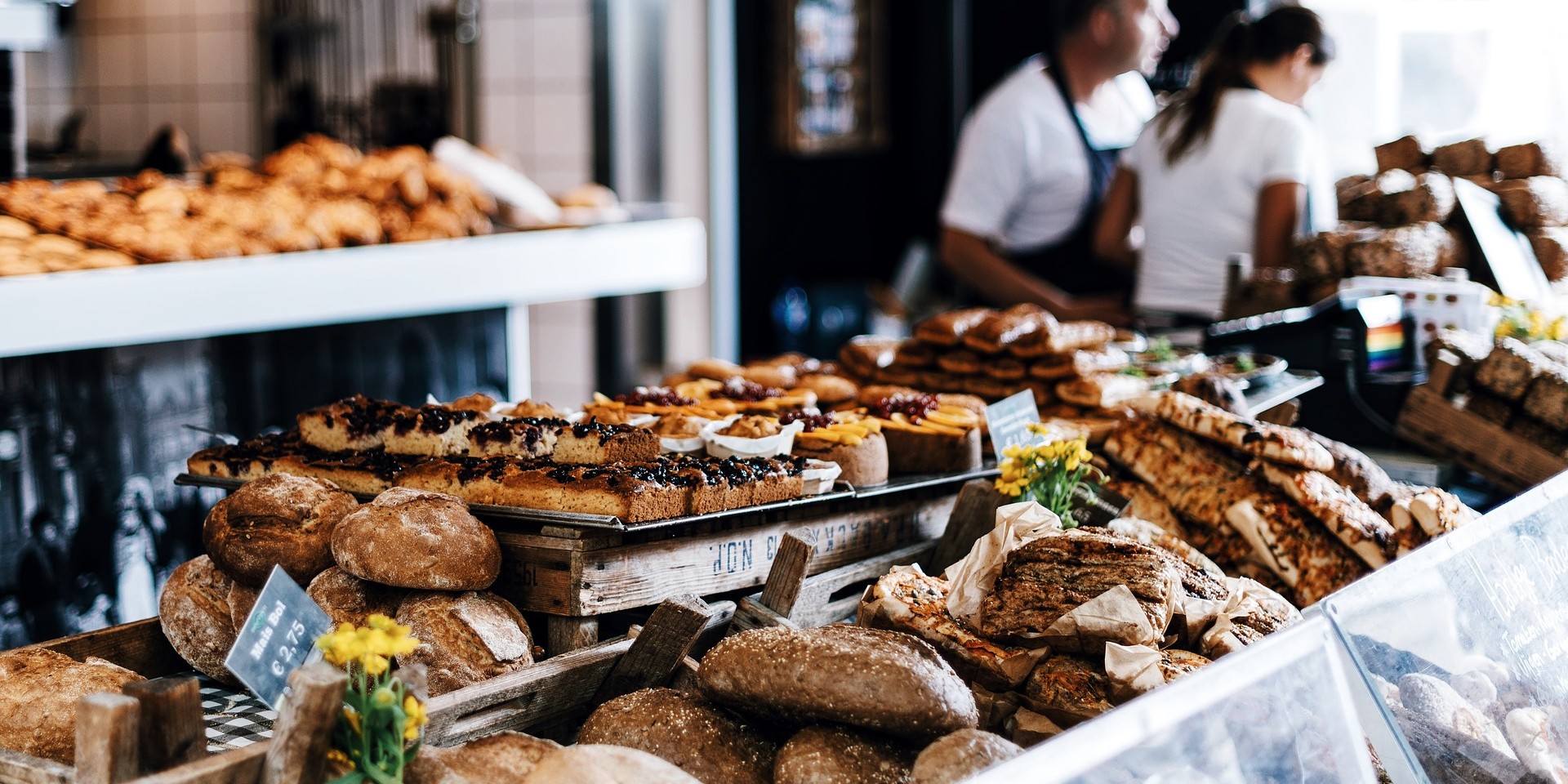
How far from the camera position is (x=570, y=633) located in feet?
6.32

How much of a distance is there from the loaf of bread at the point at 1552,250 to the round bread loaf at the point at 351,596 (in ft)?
11.8

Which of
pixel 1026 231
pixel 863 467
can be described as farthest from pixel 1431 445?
pixel 1026 231

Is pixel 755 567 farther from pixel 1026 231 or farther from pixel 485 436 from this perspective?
pixel 1026 231

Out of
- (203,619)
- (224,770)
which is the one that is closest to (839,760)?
(224,770)

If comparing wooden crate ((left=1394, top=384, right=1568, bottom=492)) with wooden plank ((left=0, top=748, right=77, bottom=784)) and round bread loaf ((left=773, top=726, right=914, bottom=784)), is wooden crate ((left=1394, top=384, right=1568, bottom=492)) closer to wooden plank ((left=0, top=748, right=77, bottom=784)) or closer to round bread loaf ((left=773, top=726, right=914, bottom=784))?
round bread loaf ((left=773, top=726, right=914, bottom=784))

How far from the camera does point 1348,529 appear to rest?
219 centimetres

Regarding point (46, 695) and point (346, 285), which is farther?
point (346, 285)

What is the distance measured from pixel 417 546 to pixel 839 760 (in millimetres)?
689

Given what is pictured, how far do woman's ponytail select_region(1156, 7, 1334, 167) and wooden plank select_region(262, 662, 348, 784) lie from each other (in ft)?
12.5

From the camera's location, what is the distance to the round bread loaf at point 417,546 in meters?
1.81

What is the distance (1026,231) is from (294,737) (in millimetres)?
4771

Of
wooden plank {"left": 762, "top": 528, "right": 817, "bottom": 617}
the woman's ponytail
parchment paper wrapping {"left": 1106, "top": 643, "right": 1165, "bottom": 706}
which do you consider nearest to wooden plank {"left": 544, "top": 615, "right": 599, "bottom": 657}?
wooden plank {"left": 762, "top": 528, "right": 817, "bottom": 617}

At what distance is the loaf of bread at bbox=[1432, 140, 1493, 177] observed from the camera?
416cm

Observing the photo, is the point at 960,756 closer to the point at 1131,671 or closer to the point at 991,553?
the point at 1131,671
